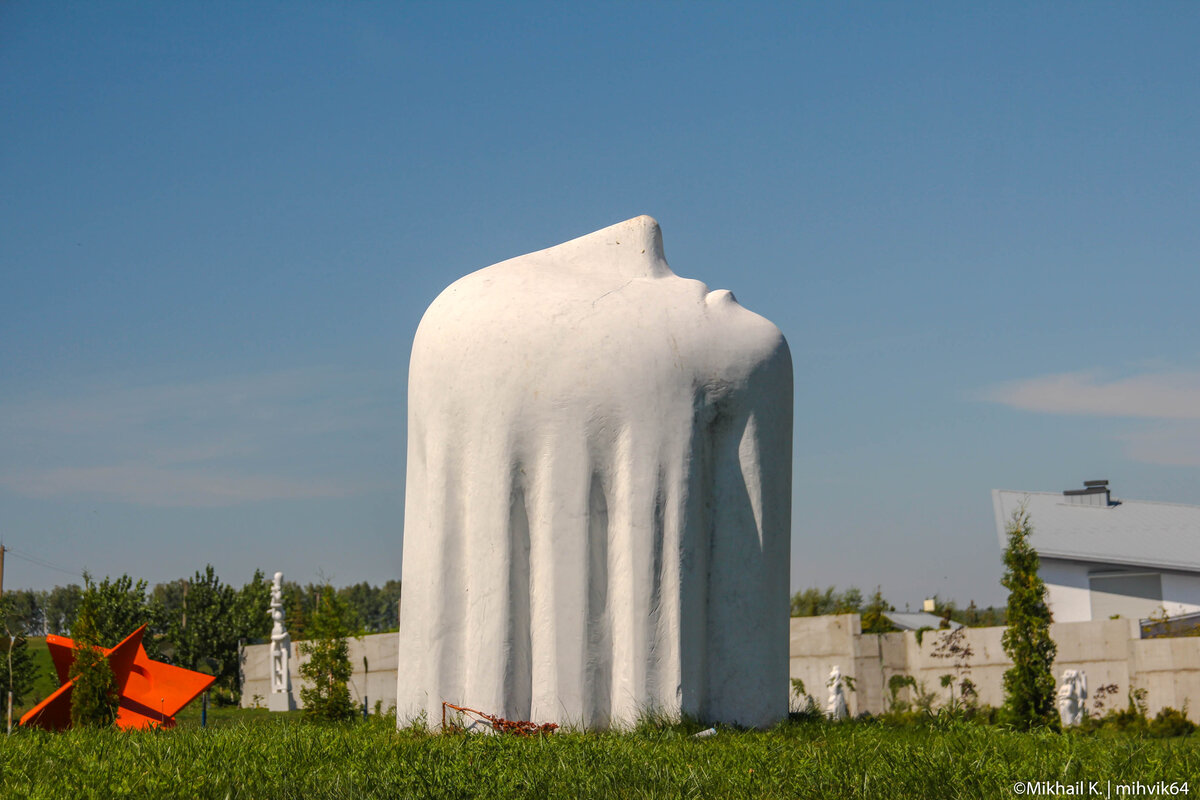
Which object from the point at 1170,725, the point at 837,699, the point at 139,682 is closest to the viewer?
the point at 139,682

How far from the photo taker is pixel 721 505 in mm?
9039

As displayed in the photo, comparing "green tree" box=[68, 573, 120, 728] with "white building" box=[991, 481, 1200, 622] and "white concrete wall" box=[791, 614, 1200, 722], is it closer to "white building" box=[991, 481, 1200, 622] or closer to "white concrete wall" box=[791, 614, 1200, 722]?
"white concrete wall" box=[791, 614, 1200, 722]

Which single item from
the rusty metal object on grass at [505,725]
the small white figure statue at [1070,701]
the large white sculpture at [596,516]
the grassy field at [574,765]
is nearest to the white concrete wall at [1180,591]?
the small white figure statue at [1070,701]

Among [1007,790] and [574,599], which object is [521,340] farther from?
[1007,790]

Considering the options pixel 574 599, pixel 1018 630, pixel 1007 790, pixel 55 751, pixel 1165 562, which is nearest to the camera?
pixel 1007 790

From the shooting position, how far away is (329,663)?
1580cm

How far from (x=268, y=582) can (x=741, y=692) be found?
25.7 m

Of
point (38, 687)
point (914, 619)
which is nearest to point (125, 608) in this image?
point (38, 687)

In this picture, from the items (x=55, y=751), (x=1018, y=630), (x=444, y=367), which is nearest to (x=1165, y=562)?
(x=1018, y=630)

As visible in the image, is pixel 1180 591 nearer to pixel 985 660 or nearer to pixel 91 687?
pixel 985 660

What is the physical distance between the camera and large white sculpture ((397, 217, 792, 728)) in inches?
343

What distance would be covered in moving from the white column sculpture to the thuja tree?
1547 centimetres

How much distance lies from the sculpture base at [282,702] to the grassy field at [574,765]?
1675 cm

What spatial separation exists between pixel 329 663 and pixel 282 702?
31.2ft
